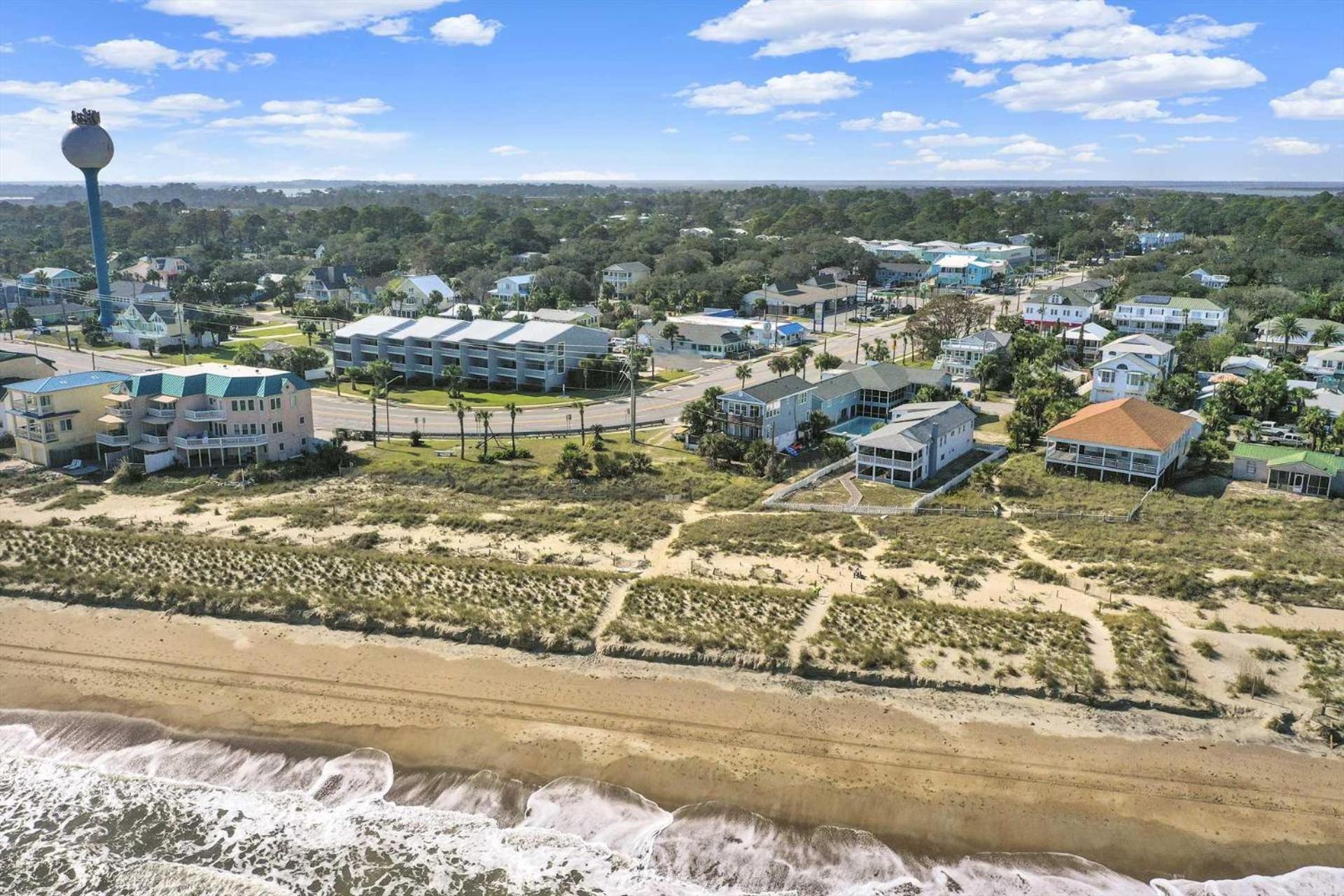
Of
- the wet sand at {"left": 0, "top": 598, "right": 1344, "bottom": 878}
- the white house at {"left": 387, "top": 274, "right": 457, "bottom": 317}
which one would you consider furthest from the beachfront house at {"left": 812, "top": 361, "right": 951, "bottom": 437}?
the white house at {"left": 387, "top": 274, "right": 457, "bottom": 317}

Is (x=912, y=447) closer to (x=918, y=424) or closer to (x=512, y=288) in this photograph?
(x=918, y=424)

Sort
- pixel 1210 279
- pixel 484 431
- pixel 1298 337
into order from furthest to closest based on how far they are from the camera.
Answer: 1. pixel 1210 279
2. pixel 1298 337
3. pixel 484 431

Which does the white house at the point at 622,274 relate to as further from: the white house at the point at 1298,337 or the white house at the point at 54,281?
the white house at the point at 1298,337

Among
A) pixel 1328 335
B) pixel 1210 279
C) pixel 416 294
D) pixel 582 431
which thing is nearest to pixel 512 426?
pixel 582 431

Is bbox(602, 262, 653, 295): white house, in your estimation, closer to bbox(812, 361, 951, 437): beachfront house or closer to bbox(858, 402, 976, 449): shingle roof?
bbox(812, 361, 951, 437): beachfront house

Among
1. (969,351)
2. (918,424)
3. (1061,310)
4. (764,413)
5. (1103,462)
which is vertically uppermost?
(1061,310)

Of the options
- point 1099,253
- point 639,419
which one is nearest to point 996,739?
point 639,419
